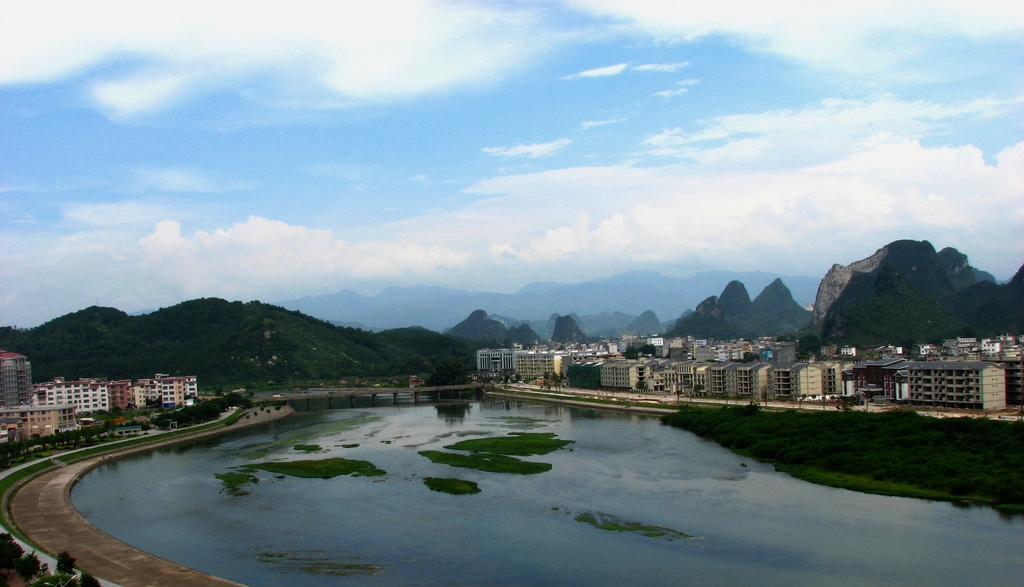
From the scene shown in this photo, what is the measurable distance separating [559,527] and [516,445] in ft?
34.2

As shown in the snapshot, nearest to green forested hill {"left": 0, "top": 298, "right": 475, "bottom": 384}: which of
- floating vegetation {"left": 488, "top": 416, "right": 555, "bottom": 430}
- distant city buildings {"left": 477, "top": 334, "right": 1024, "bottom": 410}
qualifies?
distant city buildings {"left": 477, "top": 334, "right": 1024, "bottom": 410}

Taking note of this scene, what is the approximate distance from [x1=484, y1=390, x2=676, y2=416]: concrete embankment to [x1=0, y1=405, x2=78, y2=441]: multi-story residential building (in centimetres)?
2368

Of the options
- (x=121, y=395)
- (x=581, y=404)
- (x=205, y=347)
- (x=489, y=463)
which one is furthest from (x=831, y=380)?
(x=205, y=347)

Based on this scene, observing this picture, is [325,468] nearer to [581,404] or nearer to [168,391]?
[581,404]

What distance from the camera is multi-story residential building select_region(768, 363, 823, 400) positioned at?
34.2 metres

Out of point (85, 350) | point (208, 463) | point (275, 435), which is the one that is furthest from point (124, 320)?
point (208, 463)

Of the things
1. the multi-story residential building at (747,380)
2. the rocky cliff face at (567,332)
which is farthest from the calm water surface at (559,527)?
the rocky cliff face at (567,332)

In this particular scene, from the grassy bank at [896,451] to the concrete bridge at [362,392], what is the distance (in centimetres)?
2759

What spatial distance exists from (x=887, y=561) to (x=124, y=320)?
71467mm

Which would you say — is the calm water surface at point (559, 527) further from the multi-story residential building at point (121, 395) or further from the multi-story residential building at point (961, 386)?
the multi-story residential building at point (121, 395)

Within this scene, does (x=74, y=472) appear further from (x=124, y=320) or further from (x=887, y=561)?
(x=124, y=320)

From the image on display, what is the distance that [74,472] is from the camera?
21500mm

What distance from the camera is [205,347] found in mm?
63281

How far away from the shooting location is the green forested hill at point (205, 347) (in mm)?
59375
